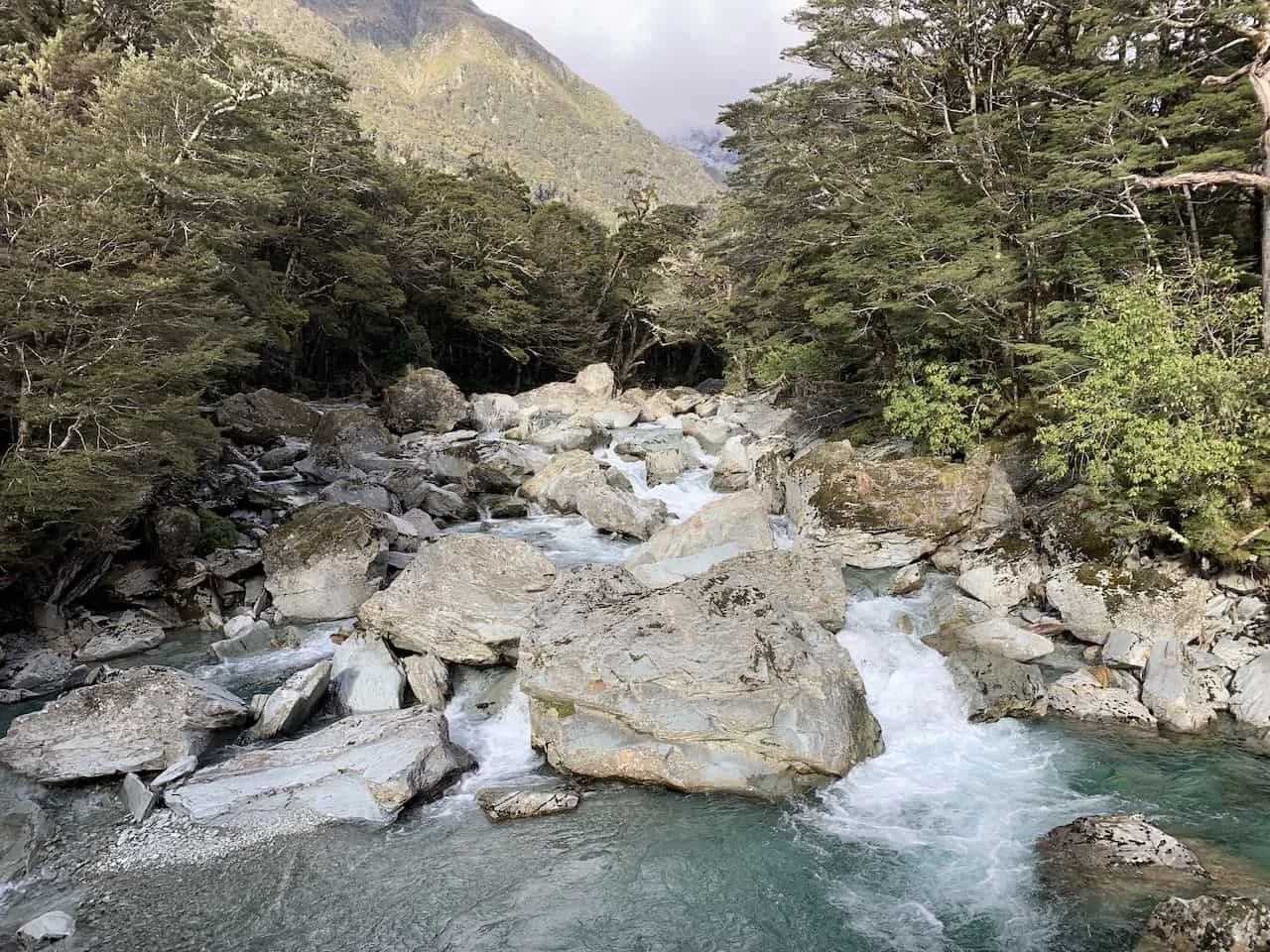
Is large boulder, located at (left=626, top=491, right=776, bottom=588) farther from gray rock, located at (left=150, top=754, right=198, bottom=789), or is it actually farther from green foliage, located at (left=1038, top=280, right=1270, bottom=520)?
gray rock, located at (left=150, top=754, right=198, bottom=789)

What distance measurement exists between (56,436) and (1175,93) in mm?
22605

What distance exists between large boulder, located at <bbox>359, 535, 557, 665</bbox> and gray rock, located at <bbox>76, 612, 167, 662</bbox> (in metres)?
4.17

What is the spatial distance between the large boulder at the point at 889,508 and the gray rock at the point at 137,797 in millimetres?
12268

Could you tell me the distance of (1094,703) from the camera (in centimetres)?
1018

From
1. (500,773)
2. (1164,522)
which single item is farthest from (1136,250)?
(500,773)

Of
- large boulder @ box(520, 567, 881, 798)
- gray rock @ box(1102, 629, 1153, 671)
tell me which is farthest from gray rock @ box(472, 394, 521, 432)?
gray rock @ box(1102, 629, 1153, 671)

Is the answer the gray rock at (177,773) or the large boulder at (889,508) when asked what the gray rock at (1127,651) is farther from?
the gray rock at (177,773)

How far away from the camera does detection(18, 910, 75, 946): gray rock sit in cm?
646

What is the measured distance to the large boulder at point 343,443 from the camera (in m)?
21.9

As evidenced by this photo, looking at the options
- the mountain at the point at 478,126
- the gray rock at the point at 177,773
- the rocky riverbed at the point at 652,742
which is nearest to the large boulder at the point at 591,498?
the rocky riverbed at the point at 652,742

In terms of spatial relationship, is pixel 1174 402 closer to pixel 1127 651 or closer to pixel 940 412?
pixel 1127 651

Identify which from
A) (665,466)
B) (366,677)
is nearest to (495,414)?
(665,466)

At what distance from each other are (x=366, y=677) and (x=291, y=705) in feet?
3.53

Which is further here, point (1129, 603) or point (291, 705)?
point (1129, 603)
